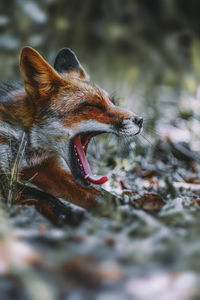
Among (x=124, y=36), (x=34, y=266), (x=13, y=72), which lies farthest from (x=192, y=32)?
(x=34, y=266)

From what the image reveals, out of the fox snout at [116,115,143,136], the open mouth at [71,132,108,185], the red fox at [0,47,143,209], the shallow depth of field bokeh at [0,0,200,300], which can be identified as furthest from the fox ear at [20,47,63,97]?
the shallow depth of field bokeh at [0,0,200,300]

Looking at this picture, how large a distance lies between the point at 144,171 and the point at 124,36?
3.41m

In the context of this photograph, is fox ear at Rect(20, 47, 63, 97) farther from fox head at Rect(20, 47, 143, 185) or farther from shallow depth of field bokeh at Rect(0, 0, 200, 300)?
shallow depth of field bokeh at Rect(0, 0, 200, 300)

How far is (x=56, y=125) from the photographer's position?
6.62 ft

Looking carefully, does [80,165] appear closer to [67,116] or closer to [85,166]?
[85,166]

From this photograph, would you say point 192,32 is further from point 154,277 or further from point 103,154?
point 154,277

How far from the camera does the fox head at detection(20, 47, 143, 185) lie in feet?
6.49

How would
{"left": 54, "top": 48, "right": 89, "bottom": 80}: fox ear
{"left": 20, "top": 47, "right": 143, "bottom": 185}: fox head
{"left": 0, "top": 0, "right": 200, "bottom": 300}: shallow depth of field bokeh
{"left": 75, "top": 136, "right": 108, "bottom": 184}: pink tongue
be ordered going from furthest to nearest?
1. {"left": 54, "top": 48, "right": 89, "bottom": 80}: fox ear
2. {"left": 20, "top": 47, "right": 143, "bottom": 185}: fox head
3. {"left": 75, "top": 136, "right": 108, "bottom": 184}: pink tongue
4. {"left": 0, "top": 0, "right": 200, "bottom": 300}: shallow depth of field bokeh

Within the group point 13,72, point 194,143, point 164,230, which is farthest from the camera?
point 13,72

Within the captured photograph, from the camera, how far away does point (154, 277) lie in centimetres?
100

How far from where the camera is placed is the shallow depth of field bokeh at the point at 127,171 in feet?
3.26

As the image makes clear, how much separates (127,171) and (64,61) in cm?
88

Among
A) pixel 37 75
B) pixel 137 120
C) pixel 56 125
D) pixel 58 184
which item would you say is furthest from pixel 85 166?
pixel 37 75

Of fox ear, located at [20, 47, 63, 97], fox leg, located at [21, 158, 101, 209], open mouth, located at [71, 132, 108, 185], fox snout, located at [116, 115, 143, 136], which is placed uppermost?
fox ear, located at [20, 47, 63, 97]
